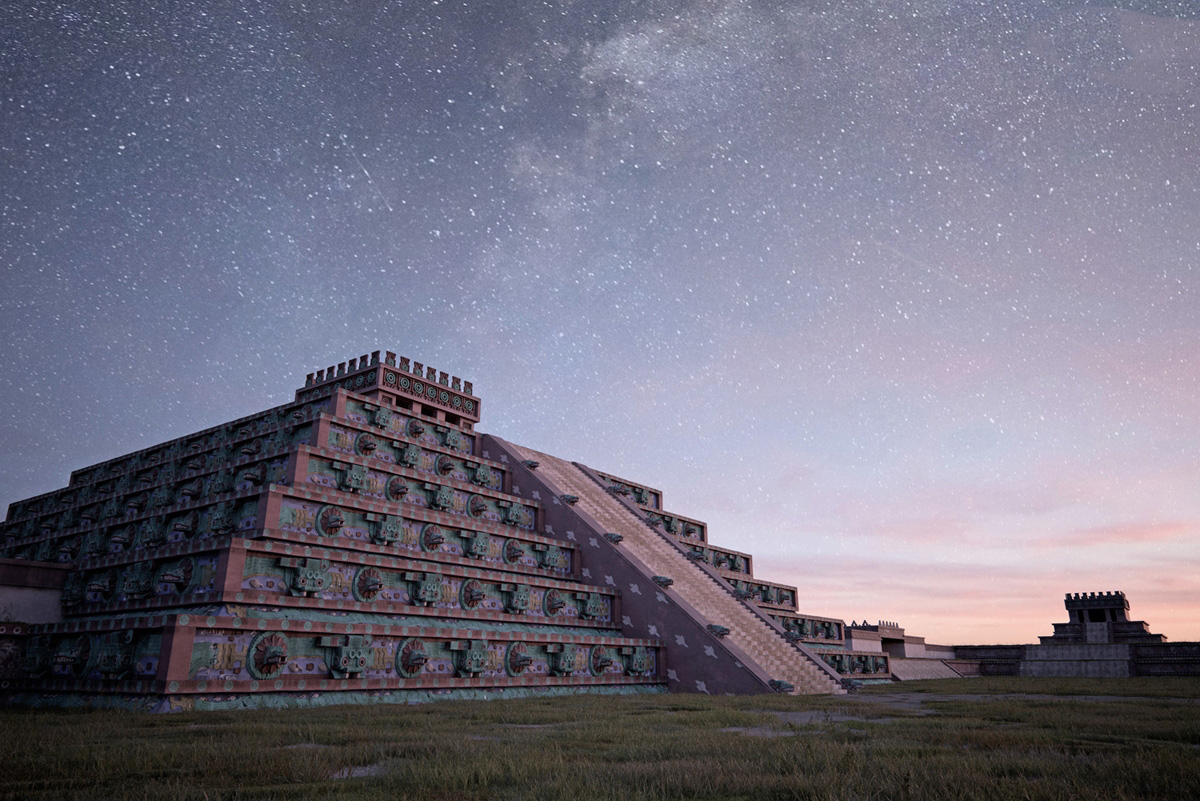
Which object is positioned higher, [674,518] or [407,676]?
[674,518]

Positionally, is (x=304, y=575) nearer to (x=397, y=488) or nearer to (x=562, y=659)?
(x=397, y=488)

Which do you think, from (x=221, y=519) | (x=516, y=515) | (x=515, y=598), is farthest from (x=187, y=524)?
(x=516, y=515)

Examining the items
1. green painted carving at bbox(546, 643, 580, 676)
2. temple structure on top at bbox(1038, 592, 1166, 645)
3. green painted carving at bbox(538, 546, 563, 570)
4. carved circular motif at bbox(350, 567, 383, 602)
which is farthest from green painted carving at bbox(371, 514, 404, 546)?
temple structure on top at bbox(1038, 592, 1166, 645)

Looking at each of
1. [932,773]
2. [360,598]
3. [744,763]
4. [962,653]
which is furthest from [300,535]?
[962,653]

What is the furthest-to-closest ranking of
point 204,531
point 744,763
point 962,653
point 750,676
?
1. point 962,653
2. point 750,676
3. point 204,531
4. point 744,763

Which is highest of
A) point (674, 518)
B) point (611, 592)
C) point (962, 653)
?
point (674, 518)

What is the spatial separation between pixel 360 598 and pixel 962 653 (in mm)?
51854

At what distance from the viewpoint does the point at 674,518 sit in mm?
40125

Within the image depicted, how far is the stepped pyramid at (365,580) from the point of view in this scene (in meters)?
16.8

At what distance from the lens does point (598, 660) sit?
→ 77.5ft

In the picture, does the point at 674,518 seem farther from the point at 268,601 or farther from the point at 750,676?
the point at 268,601

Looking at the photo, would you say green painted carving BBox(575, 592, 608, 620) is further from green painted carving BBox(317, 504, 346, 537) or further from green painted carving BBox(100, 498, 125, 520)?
green painted carving BBox(100, 498, 125, 520)

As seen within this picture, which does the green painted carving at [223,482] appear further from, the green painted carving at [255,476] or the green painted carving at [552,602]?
the green painted carving at [552,602]

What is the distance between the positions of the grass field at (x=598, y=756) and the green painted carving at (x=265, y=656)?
313cm
